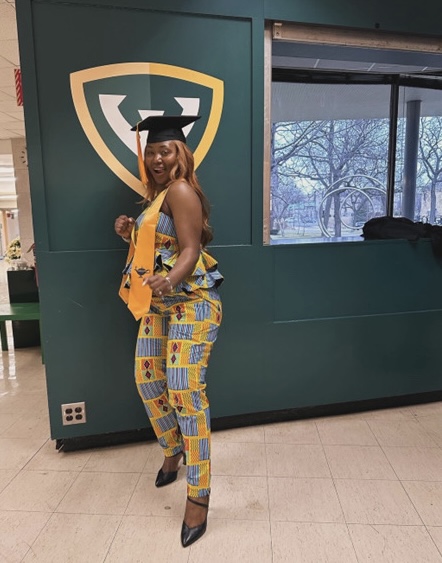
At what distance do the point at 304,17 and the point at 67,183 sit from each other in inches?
62.7

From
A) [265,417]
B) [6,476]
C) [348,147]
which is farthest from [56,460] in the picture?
[348,147]

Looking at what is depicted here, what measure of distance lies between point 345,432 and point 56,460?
165 cm

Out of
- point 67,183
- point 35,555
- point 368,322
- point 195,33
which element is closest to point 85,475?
point 35,555

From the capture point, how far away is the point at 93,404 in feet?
7.89

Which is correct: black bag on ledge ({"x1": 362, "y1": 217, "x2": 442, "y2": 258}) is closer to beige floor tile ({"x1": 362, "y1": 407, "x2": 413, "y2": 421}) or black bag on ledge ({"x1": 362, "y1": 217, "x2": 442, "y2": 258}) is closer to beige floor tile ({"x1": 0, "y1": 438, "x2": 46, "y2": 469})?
beige floor tile ({"x1": 362, "y1": 407, "x2": 413, "y2": 421})

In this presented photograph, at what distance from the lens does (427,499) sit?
6.42 ft

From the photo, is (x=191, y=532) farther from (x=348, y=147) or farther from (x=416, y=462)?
(x=348, y=147)

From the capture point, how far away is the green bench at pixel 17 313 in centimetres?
388

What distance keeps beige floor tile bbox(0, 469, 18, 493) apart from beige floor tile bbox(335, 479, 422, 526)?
62.9 inches

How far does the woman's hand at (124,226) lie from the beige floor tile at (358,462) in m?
1.56

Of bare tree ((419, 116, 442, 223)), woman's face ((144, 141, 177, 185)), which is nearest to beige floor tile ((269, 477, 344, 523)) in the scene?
woman's face ((144, 141, 177, 185))

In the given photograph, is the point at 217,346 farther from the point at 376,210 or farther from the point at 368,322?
the point at 376,210

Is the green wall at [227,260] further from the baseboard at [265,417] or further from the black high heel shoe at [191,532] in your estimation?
the black high heel shoe at [191,532]

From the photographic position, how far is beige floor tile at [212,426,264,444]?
2.53m
